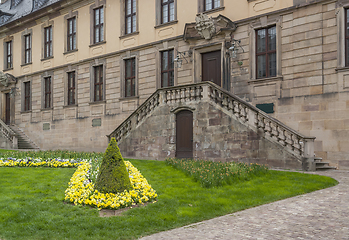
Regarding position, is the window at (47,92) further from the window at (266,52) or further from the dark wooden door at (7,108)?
the window at (266,52)

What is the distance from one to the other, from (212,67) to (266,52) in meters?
3.39

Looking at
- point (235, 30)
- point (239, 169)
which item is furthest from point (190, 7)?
point (239, 169)

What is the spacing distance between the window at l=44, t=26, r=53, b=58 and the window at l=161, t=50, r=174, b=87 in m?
12.5

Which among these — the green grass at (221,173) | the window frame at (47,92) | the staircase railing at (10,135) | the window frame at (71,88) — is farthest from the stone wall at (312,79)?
the staircase railing at (10,135)

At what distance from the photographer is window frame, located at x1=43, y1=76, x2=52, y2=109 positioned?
2909cm

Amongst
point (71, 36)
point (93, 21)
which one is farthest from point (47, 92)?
point (93, 21)

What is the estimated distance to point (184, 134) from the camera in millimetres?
16812

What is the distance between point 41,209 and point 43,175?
444 cm

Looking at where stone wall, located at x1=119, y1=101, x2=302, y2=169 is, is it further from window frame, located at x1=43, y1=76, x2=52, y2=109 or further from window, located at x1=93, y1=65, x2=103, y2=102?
window frame, located at x1=43, y1=76, x2=52, y2=109

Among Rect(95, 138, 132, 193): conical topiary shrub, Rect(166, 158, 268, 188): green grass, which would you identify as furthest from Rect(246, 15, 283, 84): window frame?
Rect(95, 138, 132, 193): conical topiary shrub

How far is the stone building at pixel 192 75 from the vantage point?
14.8 m

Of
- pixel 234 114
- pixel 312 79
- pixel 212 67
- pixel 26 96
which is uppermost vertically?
pixel 212 67

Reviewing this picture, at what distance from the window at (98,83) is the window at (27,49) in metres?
9.31

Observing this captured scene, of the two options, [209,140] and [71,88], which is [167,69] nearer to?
[209,140]
